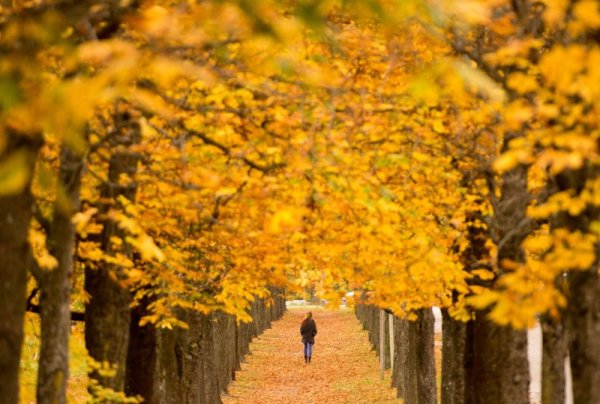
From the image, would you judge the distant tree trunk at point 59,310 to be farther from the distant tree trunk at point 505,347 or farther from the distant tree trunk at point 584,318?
the distant tree trunk at point 505,347

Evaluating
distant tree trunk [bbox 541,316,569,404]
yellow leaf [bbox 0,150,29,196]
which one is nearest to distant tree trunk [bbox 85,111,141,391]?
distant tree trunk [bbox 541,316,569,404]

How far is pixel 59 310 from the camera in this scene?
9.66m

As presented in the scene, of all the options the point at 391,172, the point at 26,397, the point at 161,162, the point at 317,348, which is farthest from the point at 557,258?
the point at 317,348

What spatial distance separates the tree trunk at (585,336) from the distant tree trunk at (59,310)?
473cm

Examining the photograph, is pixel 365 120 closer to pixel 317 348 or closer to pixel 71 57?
pixel 71 57

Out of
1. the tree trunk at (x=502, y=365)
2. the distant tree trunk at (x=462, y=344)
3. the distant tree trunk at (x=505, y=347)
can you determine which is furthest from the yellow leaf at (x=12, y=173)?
the distant tree trunk at (x=462, y=344)

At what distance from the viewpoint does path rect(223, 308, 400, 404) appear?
33.2m

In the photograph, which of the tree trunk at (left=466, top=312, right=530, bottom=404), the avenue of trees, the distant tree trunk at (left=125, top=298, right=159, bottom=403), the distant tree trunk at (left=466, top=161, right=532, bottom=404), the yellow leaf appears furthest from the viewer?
the distant tree trunk at (left=125, top=298, right=159, bottom=403)

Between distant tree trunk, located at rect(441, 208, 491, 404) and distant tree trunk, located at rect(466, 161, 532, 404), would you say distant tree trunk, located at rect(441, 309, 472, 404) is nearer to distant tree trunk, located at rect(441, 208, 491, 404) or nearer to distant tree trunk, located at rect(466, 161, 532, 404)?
distant tree trunk, located at rect(441, 208, 491, 404)

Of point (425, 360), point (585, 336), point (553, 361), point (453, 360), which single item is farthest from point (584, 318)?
point (425, 360)

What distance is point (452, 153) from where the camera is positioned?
464 inches

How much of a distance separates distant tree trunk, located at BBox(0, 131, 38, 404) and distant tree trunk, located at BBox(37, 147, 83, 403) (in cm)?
226

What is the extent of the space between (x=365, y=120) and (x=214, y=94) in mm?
1688

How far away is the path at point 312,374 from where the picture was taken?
109 feet
